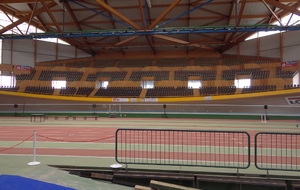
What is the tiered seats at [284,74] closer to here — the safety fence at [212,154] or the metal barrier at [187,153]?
the safety fence at [212,154]

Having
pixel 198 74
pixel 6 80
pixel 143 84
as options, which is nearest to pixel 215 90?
pixel 198 74

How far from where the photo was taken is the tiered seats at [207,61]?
31.9 metres

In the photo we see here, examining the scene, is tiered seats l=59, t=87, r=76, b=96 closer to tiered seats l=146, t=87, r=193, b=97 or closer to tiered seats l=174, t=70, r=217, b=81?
tiered seats l=146, t=87, r=193, b=97

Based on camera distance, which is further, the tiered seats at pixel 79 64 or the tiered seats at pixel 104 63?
the tiered seats at pixel 104 63

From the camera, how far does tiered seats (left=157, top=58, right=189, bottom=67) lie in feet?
106

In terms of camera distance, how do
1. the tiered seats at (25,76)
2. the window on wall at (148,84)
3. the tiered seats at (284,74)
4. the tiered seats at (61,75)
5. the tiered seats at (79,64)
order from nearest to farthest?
1. the tiered seats at (284,74)
2. the tiered seats at (25,76)
3. the window on wall at (148,84)
4. the tiered seats at (61,75)
5. the tiered seats at (79,64)

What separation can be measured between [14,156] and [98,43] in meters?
27.1

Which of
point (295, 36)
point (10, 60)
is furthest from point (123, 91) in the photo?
point (295, 36)

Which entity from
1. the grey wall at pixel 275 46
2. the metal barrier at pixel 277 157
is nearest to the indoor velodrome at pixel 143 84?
the grey wall at pixel 275 46

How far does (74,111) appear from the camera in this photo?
76.9ft

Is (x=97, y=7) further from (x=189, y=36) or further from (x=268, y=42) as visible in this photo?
(x=268, y=42)

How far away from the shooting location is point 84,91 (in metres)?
27.6

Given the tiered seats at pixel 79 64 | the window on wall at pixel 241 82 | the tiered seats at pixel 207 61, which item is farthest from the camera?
the tiered seats at pixel 79 64

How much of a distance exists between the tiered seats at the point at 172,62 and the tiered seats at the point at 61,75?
44.5 ft
